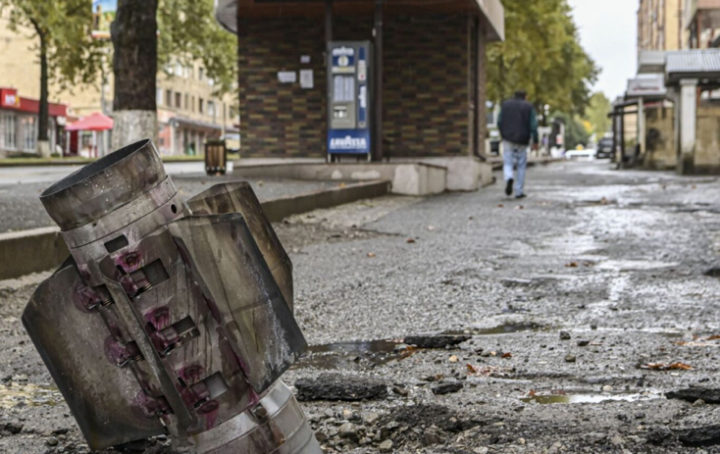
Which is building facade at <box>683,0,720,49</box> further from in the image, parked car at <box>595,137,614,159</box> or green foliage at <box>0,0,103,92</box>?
parked car at <box>595,137,614,159</box>

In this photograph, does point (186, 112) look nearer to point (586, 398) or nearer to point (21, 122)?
point (21, 122)

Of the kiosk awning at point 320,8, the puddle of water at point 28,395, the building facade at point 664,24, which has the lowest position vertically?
the puddle of water at point 28,395

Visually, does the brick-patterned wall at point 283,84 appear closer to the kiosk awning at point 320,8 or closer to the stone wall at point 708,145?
the kiosk awning at point 320,8

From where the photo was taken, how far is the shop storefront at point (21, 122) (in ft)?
170

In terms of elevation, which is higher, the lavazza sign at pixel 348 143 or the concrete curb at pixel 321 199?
the lavazza sign at pixel 348 143

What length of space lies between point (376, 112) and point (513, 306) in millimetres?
13036

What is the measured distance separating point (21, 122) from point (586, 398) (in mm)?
55679

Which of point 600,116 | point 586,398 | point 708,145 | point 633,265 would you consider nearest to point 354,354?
point 586,398

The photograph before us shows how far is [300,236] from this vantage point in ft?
33.4

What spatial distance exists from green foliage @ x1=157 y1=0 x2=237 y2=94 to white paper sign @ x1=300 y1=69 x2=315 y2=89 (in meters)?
11.6

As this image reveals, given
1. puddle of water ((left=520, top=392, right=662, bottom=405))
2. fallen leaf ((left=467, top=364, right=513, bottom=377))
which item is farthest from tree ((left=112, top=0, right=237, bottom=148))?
Result: puddle of water ((left=520, top=392, right=662, bottom=405))

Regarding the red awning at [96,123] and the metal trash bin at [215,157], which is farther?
the red awning at [96,123]

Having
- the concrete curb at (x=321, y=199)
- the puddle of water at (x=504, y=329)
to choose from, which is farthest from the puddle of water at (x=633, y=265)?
the concrete curb at (x=321, y=199)

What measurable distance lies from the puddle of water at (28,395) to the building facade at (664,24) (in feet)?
220
